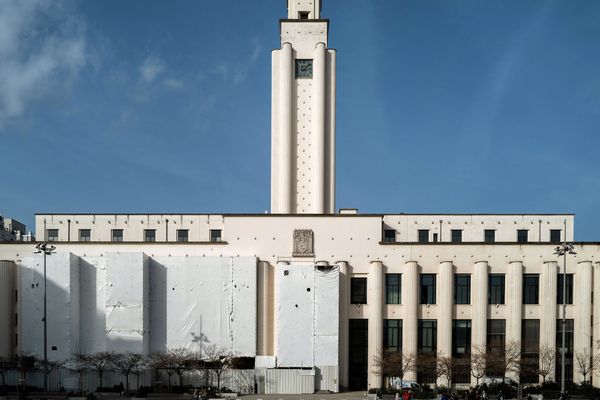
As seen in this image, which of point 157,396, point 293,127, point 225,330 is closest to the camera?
point 157,396

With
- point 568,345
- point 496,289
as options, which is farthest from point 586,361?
point 496,289

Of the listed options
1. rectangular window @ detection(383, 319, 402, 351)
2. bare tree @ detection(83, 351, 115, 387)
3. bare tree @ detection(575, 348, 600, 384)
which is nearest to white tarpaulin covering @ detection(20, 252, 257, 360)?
bare tree @ detection(83, 351, 115, 387)

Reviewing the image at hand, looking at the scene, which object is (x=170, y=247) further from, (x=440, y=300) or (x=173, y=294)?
(x=440, y=300)

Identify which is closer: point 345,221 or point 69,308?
point 69,308

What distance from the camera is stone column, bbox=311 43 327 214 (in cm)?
5228

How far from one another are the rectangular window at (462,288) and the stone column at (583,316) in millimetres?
10560

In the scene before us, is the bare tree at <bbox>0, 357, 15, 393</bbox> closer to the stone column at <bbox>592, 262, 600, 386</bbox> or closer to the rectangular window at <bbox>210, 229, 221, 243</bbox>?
the rectangular window at <bbox>210, 229, 221, 243</bbox>

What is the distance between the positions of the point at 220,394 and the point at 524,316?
30121 millimetres

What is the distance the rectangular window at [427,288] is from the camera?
150ft

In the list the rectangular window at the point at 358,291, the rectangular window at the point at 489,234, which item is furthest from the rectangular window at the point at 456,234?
the rectangular window at the point at 358,291

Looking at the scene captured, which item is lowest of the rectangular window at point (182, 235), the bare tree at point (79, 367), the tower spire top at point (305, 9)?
the bare tree at point (79, 367)

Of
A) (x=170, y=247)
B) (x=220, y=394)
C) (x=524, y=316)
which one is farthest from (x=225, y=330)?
(x=524, y=316)

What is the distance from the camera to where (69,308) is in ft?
141

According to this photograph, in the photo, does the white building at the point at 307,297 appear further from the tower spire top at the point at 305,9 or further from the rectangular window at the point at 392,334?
the tower spire top at the point at 305,9
